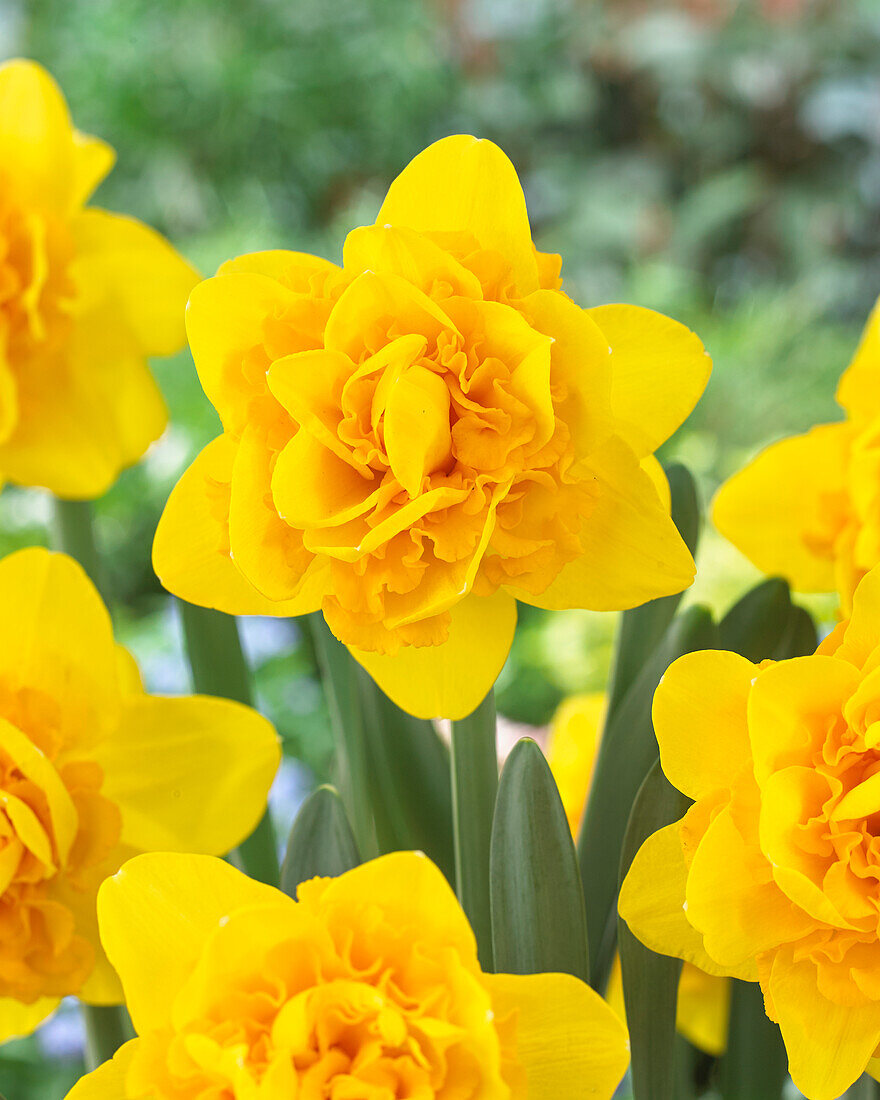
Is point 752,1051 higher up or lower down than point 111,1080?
lower down

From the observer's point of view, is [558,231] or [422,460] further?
[558,231]

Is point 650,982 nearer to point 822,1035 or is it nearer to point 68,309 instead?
point 822,1035

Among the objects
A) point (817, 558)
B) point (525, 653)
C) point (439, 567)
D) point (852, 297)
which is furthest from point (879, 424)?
point (852, 297)

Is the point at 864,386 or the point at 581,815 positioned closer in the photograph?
the point at 864,386

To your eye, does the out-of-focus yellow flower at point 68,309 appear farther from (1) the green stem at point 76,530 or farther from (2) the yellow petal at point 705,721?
(2) the yellow petal at point 705,721

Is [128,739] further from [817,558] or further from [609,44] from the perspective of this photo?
[609,44]

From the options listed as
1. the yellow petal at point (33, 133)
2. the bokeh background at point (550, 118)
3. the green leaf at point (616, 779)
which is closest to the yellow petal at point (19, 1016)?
the green leaf at point (616, 779)

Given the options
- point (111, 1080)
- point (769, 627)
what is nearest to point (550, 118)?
point (769, 627)
